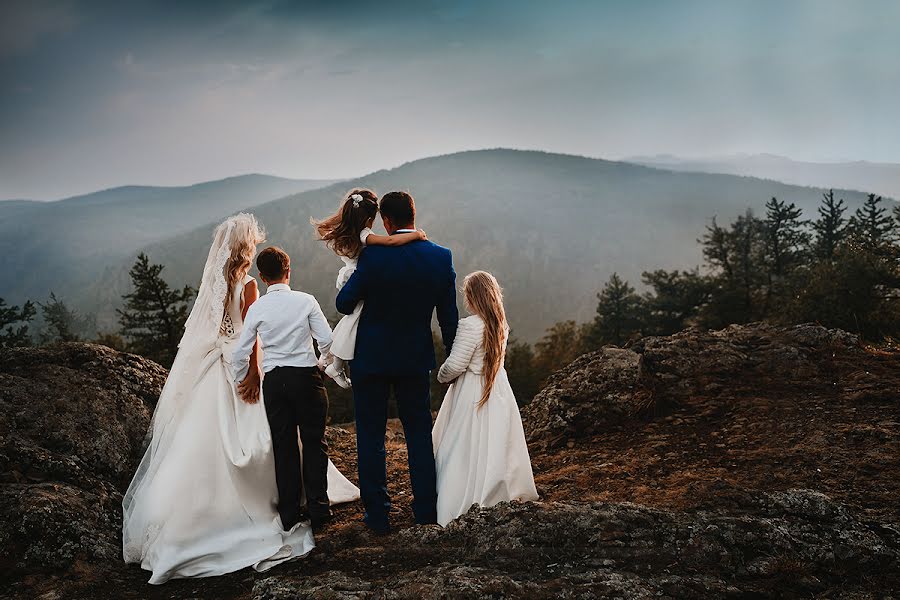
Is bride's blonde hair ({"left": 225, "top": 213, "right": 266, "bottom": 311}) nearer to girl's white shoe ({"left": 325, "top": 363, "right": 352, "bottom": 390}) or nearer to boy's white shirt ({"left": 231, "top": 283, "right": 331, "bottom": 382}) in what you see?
boy's white shirt ({"left": 231, "top": 283, "right": 331, "bottom": 382})

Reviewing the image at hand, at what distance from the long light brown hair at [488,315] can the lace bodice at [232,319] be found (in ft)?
7.40

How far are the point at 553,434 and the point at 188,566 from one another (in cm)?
438

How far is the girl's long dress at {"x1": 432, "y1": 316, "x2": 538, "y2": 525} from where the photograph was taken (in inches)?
216

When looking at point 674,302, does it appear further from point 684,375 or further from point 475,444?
point 475,444

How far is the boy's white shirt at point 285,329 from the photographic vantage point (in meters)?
5.41

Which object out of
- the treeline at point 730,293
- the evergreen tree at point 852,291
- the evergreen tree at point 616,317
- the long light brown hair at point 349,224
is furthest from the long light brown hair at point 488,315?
the evergreen tree at point 616,317

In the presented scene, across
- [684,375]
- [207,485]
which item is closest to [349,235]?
[207,485]

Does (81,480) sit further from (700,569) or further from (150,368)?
(700,569)

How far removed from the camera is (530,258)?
194625 millimetres

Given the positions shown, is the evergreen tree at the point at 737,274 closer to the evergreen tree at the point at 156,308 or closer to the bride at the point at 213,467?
the evergreen tree at the point at 156,308

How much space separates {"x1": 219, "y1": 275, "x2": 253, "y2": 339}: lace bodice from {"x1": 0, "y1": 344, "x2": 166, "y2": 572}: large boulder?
1868 millimetres

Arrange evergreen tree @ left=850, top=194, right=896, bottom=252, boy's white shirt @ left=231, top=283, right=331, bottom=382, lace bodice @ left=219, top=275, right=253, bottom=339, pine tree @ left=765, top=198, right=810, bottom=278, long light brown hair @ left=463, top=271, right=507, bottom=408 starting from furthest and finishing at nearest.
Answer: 1. pine tree @ left=765, top=198, right=810, bottom=278
2. evergreen tree @ left=850, top=194, right=896, bottom=252
3. lace bodice @ left=219, top=275, right=253, bottom=339
4. long light brown hair @ left=463, top=271, right=507, bottom=408
5. boy's white shirt @ left=231, top=283, right=331, bottom=382

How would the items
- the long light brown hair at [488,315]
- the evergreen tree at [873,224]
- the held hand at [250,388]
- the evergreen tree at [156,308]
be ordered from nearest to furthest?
the long light brown hair at [488,315] → the held hand at [250,388] → the evergreen tree at [156,308] → the evergreen tree at [873,224]

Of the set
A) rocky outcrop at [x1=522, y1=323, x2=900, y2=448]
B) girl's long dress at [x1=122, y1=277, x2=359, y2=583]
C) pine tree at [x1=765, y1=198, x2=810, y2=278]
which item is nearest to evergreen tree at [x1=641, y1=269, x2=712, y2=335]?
pine tree at [x1=765, y1=198, x2=810, y2=278]
